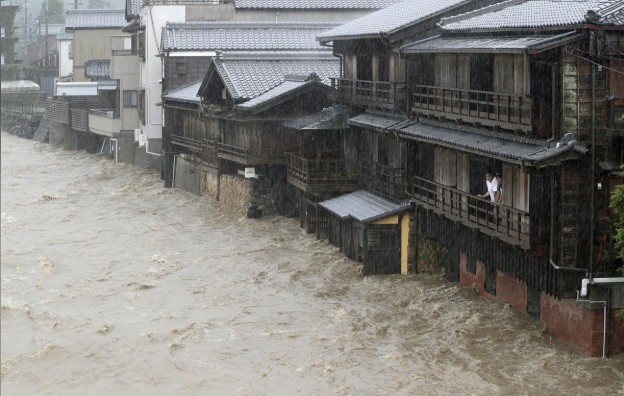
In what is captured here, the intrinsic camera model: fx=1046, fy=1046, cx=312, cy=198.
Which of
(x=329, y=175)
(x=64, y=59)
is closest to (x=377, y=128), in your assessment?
(x=329, y=175)

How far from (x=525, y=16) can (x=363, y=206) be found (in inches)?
366

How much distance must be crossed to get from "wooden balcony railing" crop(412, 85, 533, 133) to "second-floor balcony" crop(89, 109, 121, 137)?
30.5m

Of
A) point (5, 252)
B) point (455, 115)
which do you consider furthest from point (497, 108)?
point (5, 252)

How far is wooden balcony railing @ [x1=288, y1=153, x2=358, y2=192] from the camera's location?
→ 35594 millimetres

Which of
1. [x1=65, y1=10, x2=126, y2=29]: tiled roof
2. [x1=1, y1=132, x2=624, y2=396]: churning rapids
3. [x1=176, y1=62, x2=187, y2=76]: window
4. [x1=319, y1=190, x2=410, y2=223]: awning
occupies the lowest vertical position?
[x1=1, y1=132, x2=624, y2=396]: churning rapids

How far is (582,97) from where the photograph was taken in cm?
2184

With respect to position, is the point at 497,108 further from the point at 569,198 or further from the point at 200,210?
the point at 200,210

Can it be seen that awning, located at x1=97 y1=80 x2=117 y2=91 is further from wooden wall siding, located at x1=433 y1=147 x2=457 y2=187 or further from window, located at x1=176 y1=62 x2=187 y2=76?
wooden wall siding, located at x1=433 y1=147 x2=457 y2=187

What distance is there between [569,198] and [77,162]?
43791 millimetres

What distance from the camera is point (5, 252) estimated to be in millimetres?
35406

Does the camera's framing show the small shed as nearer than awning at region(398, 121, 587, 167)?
No

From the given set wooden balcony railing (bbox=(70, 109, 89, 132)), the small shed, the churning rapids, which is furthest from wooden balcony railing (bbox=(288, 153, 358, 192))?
wooden balcony railing (bbox=(70, 109, 89, 132))

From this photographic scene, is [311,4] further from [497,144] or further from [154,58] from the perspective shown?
[497,144]

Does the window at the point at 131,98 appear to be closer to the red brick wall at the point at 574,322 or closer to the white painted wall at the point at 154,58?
the white painted wall at the point at 154,58
